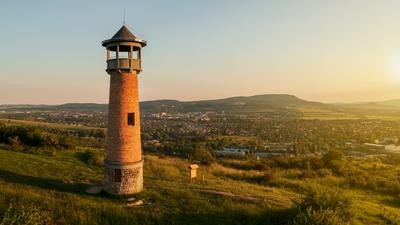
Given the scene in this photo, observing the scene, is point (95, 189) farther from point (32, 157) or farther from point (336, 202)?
point (336, 202)

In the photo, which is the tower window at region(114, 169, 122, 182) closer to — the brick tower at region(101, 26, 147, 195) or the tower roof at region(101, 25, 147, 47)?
the brick tower at region(101, 26, 147, 195)

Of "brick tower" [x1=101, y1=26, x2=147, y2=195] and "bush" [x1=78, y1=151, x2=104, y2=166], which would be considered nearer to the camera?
"brick tower" [x1=101, y1=26, x2=147, y2=195]

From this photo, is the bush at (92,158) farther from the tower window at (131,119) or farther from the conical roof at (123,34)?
the conical roof at (123,34)

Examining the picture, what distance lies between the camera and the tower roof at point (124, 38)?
16594 mm

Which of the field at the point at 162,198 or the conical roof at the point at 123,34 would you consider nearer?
the field at the point at 162,198

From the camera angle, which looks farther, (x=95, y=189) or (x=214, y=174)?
(x=214, y=174)

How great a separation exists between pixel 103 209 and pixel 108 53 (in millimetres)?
8226

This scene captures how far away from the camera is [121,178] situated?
16.5 m

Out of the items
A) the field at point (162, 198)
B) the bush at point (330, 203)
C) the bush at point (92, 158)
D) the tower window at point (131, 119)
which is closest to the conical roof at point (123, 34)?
the tower window at point (131, 119)

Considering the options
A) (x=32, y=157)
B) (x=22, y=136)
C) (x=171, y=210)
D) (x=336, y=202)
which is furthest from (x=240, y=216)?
(x=22, y=136)

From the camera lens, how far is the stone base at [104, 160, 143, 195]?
16.5 meters

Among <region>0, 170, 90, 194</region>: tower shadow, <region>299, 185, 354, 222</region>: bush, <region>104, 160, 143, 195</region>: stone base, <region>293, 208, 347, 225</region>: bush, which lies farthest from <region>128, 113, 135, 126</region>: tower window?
<region>293, 208, 347, 225</region>: bush

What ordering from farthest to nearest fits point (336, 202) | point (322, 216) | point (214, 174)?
point (214, 174) → point (336, 202) → point (322, 216)

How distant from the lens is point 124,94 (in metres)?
16.6
